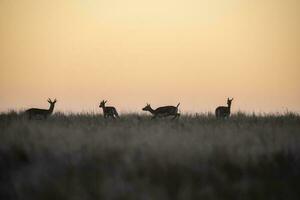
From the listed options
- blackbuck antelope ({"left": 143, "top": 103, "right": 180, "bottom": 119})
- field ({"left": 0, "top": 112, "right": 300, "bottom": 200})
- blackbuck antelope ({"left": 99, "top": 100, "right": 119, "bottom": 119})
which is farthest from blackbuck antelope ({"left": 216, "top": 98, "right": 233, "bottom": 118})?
field ({"left": 0, "top": 112, "right": 300, "bottom": 200})

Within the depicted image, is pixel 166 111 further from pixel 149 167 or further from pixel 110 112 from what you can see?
pixel 149 167

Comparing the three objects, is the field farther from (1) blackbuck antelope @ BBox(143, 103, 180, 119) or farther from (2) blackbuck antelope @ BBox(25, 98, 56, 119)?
(1) blackbuck antelope @ BBox(143, 103, 180, 119)

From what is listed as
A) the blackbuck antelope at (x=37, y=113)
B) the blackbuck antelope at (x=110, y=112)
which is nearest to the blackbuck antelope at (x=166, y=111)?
the blackbuck antelope at (x=110, y=112)

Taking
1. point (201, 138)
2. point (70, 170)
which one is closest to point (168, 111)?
point (201, 138)

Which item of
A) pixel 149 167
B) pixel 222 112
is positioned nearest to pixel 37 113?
pixel 222 112

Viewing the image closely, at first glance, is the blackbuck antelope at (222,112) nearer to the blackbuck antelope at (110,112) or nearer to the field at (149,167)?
the blackbuck antelope at (110,112)

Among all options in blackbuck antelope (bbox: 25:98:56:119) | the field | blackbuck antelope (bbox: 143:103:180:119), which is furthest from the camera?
blackbuck antelope (bbox: 143:103:180:119)

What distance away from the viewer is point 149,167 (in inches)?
437

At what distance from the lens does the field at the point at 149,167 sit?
990 centimetres

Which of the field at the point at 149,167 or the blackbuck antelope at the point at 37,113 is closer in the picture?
the field at the point at 149,167

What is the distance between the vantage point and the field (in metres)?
9.90

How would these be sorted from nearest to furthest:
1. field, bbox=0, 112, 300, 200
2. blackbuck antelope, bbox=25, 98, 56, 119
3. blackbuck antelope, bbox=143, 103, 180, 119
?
field, bbox=0, 112, 300, 200, blackbuck antelope, bbox=25, 98, 56, 119, blackbuck antelope, bbox=143, 103, 180, 119

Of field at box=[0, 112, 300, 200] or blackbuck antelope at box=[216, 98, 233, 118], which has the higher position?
blackbuck antelope at box=[216, 98, 233, 118]

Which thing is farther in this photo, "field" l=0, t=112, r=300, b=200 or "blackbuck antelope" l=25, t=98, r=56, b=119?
"blackbuck antelope" l=25, t=98, r=56, b=119
